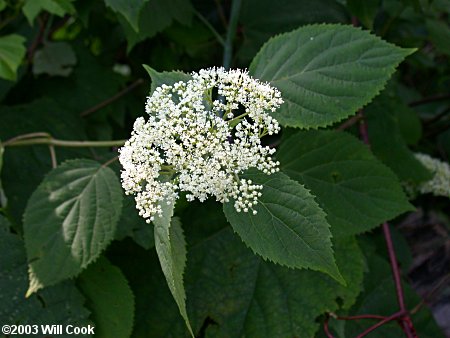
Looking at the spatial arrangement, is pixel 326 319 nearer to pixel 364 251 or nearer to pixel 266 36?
pixel 364 251

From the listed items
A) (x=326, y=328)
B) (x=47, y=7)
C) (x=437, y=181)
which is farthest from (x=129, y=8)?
(x=437, y=181)

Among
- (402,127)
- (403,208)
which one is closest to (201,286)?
(403,208)

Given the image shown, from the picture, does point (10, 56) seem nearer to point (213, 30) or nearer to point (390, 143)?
point (213, 30)

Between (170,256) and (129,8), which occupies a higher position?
(129,8)

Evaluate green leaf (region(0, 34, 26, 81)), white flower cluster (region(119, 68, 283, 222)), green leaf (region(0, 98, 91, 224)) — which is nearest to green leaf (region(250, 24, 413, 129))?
white flower cluster (region(119, 68, 283, 222))

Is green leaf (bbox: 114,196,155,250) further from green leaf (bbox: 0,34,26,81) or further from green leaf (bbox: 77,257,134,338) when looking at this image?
green leaf (bbox: 0,34,26,81)

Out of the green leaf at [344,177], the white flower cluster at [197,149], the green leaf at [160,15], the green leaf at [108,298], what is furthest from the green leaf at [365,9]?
the green leaf at [108,298]

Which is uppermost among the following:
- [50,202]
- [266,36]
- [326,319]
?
[266,36]
